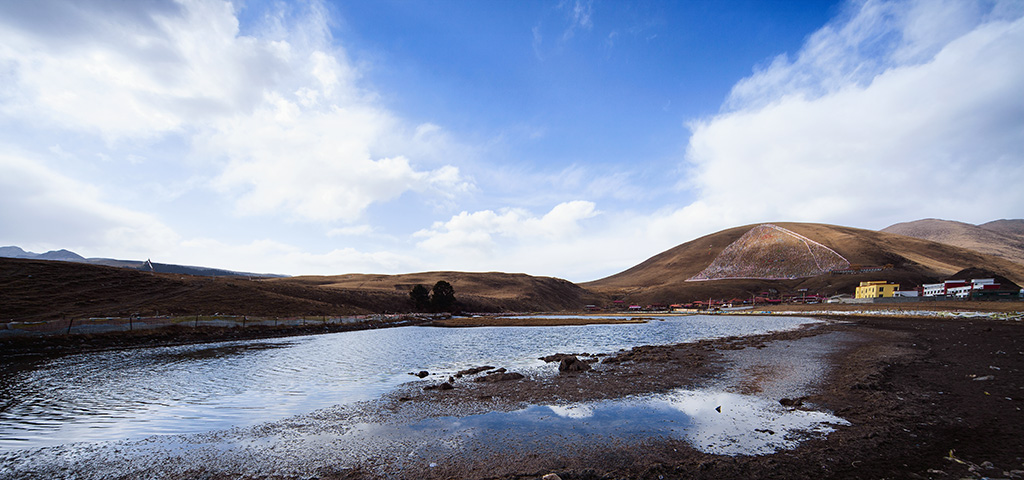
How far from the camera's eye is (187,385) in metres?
18.6

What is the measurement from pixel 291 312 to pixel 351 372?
43.0 m

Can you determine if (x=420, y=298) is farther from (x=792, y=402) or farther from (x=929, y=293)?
(x=929, y=293)

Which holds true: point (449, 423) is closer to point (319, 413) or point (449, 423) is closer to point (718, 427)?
point (319, 413)

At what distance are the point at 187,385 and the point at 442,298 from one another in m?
80.9

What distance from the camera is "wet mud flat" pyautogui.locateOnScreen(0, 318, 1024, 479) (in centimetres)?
840

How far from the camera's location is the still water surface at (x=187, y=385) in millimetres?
12523

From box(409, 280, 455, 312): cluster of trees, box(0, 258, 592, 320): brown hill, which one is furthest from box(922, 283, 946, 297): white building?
box(0, 258, 592, 320): brown hill

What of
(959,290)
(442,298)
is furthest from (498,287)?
(959,290)

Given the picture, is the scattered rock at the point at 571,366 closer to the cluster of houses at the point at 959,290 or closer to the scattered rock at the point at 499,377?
the scattered rock at the point at 499,377

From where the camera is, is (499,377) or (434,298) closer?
(499,377)

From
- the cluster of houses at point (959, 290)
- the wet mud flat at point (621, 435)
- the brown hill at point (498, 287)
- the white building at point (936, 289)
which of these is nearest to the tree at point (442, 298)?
the brown hill at point (498, 287)

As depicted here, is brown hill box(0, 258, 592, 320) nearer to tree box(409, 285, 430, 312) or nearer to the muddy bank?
tree box(409, 285, 430, 312)

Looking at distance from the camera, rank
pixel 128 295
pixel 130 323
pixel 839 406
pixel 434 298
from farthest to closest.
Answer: pixel 434 298, pixel 128 295, pixel 130 323, pixel 839 406

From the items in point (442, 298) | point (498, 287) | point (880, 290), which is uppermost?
point (498, 287)
